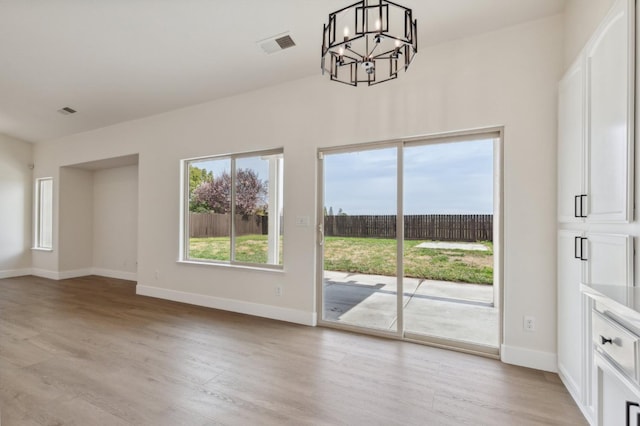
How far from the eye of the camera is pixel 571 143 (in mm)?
2207

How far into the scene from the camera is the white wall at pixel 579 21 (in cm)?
190

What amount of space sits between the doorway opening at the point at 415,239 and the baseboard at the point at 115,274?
478cm

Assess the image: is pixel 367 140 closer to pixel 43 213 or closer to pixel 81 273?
pixel 81 273

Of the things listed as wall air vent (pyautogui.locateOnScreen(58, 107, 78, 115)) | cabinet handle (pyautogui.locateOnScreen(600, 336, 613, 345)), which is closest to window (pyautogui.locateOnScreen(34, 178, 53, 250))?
wall air vent (pyautogui.locateOnScreen(58, 107, 78, 115))

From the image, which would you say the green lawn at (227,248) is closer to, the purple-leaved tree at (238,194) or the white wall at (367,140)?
the white wall at (367,140)

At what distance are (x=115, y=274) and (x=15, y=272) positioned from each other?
2162mm

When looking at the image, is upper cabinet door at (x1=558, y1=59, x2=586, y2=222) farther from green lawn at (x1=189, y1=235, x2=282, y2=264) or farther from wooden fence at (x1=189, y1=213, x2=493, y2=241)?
green lawn at (x1=189, y1=235, x2=282, y2=264)

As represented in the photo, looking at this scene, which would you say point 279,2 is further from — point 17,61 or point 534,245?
point 17,61

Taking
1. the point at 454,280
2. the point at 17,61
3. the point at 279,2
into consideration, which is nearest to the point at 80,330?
the point at 17,61

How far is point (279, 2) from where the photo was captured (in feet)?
8.56

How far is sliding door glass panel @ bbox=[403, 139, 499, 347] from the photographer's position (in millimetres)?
2975

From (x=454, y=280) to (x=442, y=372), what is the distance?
1.10 m

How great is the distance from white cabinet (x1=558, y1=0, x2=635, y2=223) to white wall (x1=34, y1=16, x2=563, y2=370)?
11.6 inches

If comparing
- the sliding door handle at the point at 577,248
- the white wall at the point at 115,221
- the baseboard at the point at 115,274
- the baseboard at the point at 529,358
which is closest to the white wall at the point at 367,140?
the baseboard at the point at 529,358
